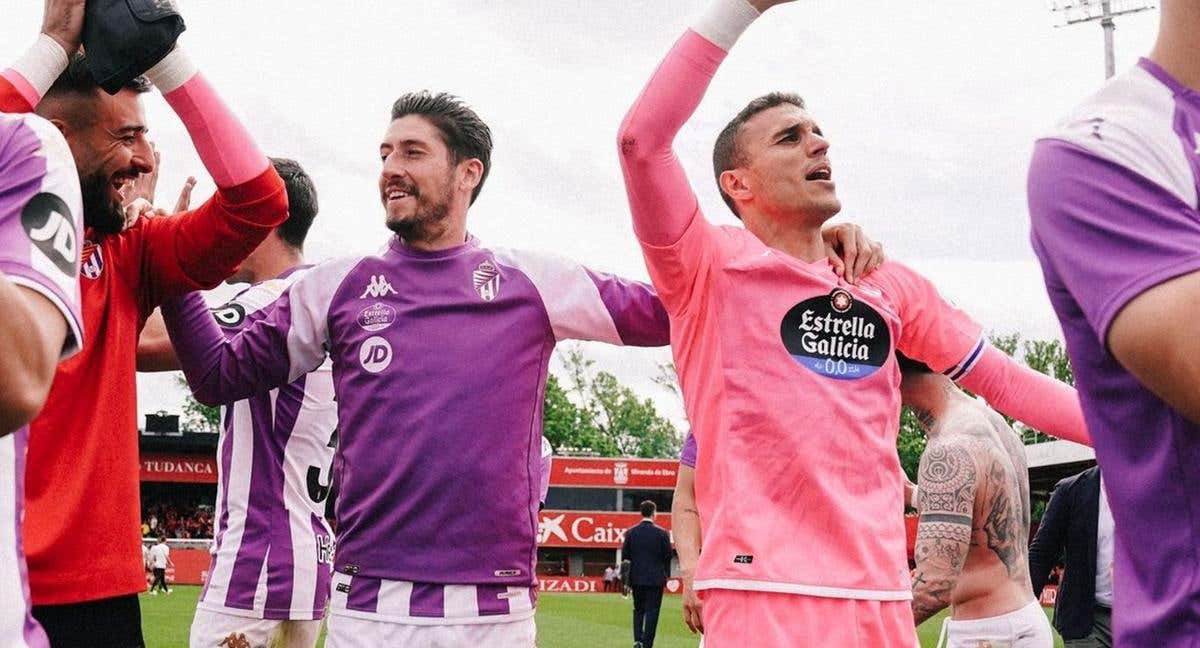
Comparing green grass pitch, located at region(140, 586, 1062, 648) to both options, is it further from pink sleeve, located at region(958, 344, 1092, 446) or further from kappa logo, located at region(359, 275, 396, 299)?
pink sleeve, located at region(958, 344, 1092, 446)

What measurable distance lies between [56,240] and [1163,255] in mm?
1740

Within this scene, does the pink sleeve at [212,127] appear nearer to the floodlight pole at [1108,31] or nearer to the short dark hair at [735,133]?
the short dark hair at [735,133]

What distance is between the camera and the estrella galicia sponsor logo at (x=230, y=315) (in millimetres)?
4652

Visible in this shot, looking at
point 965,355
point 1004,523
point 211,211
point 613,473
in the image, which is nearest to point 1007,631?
point 1004,523

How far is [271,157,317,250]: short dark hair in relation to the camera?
6.02 m

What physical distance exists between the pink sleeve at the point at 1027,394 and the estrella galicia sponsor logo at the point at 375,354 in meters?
2.01

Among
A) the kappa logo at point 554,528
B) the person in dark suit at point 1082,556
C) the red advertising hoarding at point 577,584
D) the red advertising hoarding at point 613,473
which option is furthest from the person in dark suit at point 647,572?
the red advertising hoarding at point 613,473

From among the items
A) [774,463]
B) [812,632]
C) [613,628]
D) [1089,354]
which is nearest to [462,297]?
[774,463]

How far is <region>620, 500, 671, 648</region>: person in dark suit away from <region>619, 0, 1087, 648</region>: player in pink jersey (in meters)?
16.3

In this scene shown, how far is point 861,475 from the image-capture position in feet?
12.0

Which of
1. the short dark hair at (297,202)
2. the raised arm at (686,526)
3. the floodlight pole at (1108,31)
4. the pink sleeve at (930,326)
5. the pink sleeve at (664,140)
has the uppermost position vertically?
the floodlight pole at (1108,31)

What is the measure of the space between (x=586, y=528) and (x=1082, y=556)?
41.1 m

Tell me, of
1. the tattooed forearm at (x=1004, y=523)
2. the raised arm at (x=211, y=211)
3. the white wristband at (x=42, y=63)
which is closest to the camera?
the white wristband at (x=42, y=63)

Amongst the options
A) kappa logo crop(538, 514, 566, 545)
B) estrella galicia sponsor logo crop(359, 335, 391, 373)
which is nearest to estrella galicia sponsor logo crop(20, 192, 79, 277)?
estrella galicia sponsor logo crop(359, 335, 391, 373)
